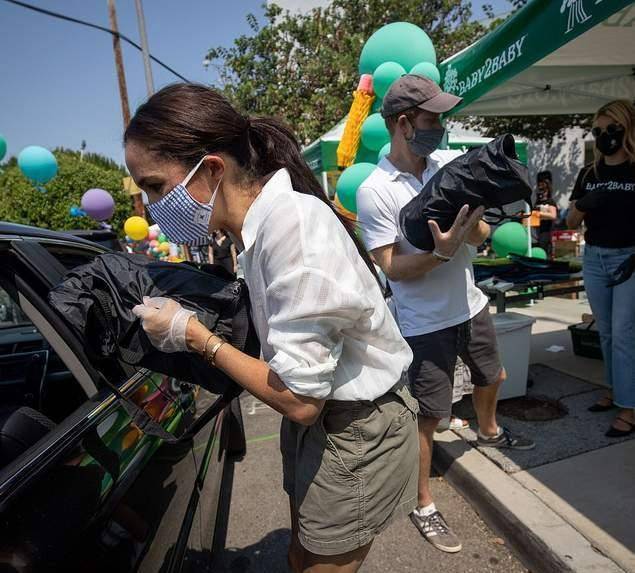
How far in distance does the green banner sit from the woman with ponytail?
1.86 m

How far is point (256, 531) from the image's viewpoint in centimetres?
254

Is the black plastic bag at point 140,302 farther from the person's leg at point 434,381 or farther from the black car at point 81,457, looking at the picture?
the person's leg at point 434,381

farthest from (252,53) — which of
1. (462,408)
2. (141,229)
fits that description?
(462,408)

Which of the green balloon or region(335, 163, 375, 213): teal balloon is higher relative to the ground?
the green balloon

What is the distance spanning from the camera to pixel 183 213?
50.1 inches

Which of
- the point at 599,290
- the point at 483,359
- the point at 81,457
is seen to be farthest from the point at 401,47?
the point at 81,457

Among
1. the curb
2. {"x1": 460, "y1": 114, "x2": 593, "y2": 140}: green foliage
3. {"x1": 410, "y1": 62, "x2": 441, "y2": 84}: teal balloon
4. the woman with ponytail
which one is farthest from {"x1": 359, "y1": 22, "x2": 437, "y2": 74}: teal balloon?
{"x1": 460, "y1": 114, "x2": 593, "y2": 140}: green foliage

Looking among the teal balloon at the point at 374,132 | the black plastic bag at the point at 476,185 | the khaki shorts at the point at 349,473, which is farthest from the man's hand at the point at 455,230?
the teal balloon at the point at 374,132

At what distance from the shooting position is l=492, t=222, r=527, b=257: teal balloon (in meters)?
4.11

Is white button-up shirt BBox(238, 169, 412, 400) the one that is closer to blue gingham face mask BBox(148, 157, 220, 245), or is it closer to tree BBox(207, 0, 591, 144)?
blue gingham face mask BBox(148, 157, 220, 245)

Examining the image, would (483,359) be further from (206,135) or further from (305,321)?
(206,135)

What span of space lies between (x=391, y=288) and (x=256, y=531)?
Answer: 1.46 m

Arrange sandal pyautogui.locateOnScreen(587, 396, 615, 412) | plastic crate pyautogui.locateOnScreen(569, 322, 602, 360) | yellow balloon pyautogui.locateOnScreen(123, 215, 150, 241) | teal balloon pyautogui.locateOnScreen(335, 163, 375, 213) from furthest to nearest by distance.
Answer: yellow balloon pyautogui.locateOnScreen(123, 215, 150, 241), teal balloon pyautogui.locateOnScreen(335, 163, 375, 213), plastic crate pyautogui.locateOnScreen(569, 322, 602, 360), sandal pyautogui.locateOnScreen(587, 396, 615, 412)

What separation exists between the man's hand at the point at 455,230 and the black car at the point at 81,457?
1032mm
